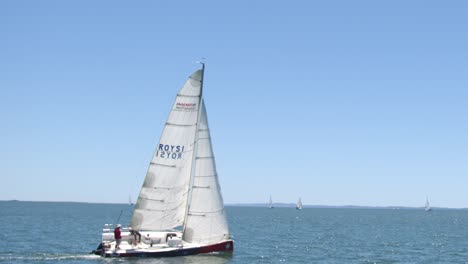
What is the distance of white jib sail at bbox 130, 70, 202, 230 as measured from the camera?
44.3 metres

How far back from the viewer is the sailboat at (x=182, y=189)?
145ft

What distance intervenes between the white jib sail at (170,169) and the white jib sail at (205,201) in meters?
1.01

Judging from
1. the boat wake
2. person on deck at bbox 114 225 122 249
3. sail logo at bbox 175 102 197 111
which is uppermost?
sail logo at bbox 175 102 197 111

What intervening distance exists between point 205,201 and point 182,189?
1.86 metres

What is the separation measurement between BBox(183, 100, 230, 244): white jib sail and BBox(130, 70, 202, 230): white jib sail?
1.01 meters

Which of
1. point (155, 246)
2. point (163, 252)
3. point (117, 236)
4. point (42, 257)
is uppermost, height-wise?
Answer: point (117, 236)

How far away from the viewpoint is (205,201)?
44.9 metres

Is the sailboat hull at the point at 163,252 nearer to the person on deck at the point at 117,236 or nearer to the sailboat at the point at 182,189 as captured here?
the sailboat at the point at 182,189

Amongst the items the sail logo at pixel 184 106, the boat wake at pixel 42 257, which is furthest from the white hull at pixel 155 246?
the sail logo at pixel 184 106

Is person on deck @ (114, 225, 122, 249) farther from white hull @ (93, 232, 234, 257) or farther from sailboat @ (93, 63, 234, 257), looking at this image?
sailboat @ (93, 63, 234, 257)

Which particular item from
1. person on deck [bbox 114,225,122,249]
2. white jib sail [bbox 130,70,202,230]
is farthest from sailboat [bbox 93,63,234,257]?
person on deck [bbox 114,225,122,249]

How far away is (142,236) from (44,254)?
7.79 m

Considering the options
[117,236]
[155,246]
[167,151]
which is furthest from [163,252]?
[167,151]

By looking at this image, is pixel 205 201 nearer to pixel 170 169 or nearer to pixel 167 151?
pixel 170 169
